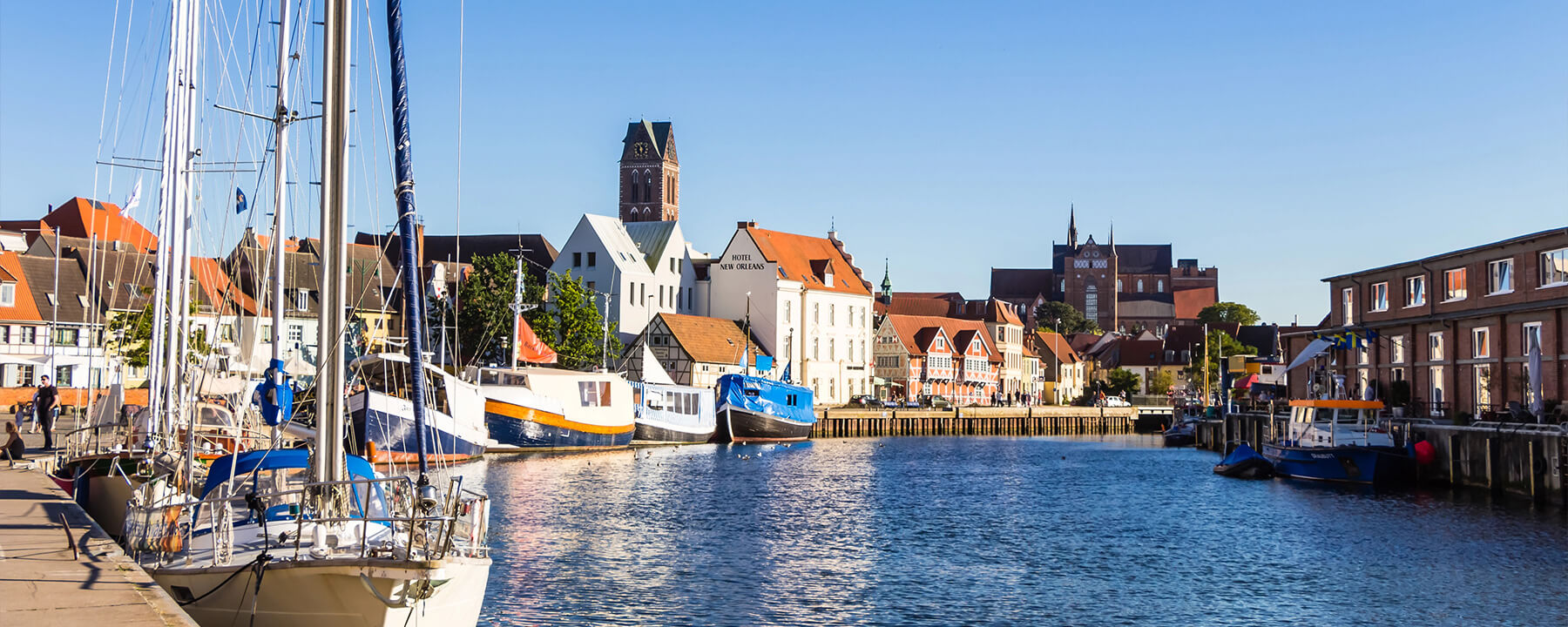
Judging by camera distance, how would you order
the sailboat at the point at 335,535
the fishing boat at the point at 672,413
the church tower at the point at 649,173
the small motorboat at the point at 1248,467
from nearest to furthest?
1. the sailboat at the point at 335,535
2. the small motorboat at the point at 1248,467
3. the fishing boat at the point at 672,413
4. the church tower at the point at 649,173

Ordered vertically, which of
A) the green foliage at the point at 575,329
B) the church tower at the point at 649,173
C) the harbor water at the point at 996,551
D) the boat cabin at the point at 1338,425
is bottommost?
the harbor water at the point at 996,551

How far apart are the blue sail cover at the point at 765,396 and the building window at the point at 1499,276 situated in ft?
133

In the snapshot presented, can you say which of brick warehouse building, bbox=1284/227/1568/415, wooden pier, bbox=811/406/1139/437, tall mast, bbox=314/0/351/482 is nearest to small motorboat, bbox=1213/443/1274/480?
brick warehouse building, bbox=1284/227/1568/415

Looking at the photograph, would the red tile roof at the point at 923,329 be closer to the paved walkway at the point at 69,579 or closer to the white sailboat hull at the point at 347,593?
the paved walkway at the point at 69,579

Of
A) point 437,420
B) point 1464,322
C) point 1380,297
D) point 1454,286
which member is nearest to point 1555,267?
point 1464,322

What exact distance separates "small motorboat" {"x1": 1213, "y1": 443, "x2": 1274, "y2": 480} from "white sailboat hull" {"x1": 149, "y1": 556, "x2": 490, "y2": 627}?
45683 millimetres

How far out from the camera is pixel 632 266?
108438 mm

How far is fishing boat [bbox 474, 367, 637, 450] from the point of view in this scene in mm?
60125

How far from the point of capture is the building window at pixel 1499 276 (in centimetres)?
5256

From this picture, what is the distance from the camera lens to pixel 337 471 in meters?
17.1

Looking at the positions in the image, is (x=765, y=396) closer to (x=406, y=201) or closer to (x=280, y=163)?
(x=280, y=163)

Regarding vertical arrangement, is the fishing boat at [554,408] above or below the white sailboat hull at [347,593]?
above

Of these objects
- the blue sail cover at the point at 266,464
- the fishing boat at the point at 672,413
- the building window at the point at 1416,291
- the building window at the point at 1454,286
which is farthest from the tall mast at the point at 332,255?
the fishing boat at the point at 672,413

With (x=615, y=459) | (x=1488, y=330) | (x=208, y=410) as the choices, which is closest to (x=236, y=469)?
(x=208, y=410)
